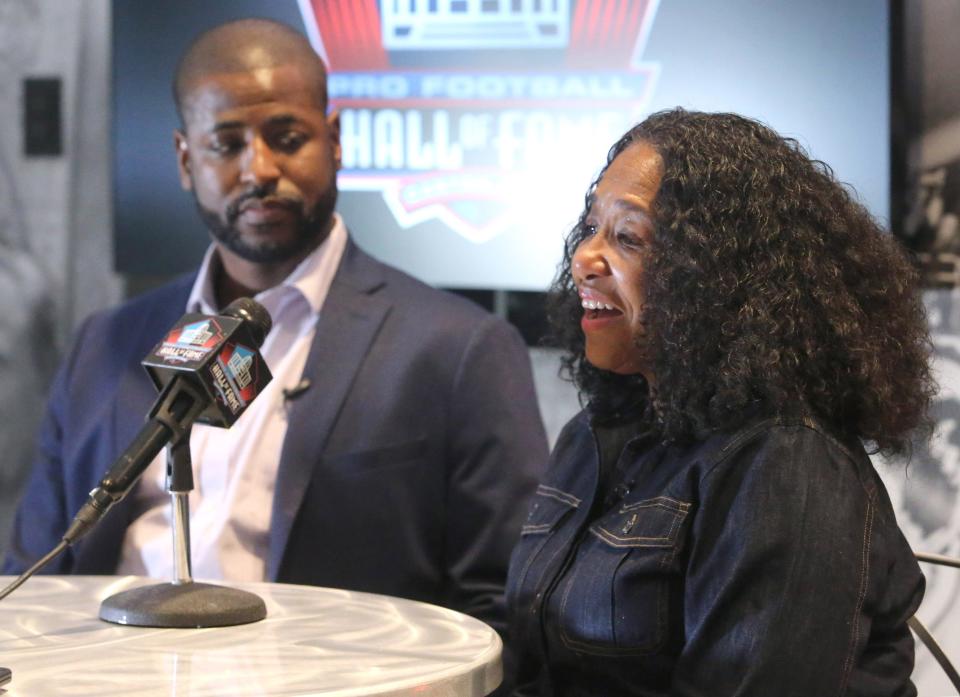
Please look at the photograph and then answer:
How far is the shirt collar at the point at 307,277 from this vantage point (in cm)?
243

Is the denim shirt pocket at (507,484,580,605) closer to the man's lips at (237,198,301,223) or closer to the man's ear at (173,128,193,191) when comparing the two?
the man's lips at (237,198,301,223)

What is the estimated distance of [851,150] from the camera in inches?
107

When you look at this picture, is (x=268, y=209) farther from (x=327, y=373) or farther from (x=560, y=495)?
(x=560, y=495)

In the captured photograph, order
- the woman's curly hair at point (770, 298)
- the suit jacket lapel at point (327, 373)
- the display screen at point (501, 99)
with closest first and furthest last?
the woman's curly hair at point (770, 298)
the suit jacket lapel at point (327, 373)
the display screen at point (501, 99)

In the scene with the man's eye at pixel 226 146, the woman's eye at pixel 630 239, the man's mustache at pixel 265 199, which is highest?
the man's eye at pixel 226 146

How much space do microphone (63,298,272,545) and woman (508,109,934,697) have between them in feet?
1.42

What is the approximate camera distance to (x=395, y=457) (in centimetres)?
232

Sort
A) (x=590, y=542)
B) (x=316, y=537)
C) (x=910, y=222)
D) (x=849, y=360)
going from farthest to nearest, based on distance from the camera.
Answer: (x=910, y=222) → (x=316, y=537) → (x=590, y=542) → (x=849, y=360)

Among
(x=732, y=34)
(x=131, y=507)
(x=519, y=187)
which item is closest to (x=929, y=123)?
(x=732, y=34)

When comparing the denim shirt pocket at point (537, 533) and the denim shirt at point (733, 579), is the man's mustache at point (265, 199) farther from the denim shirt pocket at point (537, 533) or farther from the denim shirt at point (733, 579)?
the denim shirt at point (733, 579)

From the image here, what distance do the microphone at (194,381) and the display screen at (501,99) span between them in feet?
4.94

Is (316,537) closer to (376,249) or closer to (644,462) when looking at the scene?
(644,462)

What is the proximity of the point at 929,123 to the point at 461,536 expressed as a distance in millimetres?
1252

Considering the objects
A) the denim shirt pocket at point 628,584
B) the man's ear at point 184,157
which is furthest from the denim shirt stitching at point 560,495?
the man's ear at point 184,157
